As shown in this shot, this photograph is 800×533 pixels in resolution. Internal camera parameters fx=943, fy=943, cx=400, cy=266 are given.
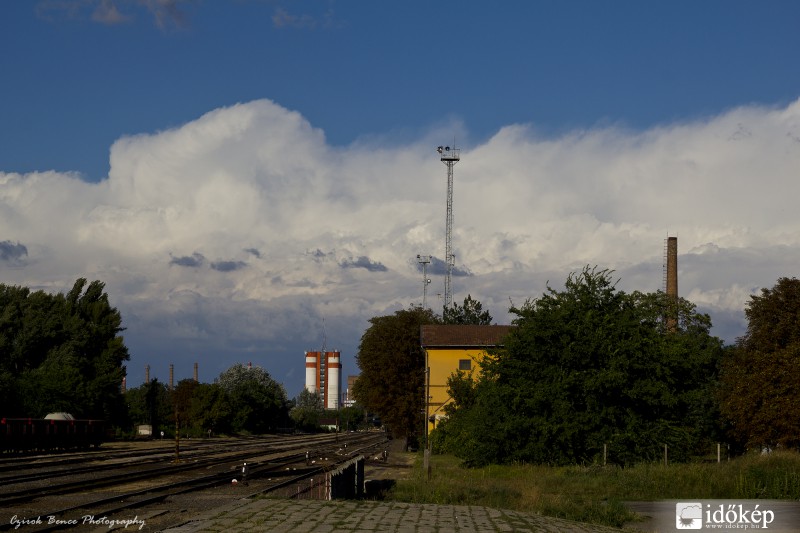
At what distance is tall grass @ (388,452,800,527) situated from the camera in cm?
2383

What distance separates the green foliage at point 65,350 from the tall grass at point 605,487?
48.0 metres

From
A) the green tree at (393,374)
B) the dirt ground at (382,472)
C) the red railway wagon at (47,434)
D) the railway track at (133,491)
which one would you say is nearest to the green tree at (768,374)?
the dirt ground at (382,472)

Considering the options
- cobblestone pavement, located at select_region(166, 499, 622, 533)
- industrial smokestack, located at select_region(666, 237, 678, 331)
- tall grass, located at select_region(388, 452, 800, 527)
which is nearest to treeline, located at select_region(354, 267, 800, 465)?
tall grass, located at select_region(388, 452, 800, 527)

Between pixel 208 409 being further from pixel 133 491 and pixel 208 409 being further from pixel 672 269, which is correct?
pixel 133 491

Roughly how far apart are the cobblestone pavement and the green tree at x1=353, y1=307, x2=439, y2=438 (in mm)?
49295

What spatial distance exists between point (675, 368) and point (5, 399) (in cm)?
5035

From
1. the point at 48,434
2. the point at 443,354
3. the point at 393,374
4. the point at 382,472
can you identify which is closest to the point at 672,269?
the point at 443,354

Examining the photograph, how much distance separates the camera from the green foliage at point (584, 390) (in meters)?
36.7

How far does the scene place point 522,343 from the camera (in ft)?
126

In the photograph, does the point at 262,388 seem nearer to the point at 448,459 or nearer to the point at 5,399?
the point at 5,399

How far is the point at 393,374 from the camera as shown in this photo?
235 ft

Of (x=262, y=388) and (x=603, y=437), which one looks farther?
(x=262, y=388)

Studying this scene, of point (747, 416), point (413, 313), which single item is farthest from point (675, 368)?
point (413, 313)

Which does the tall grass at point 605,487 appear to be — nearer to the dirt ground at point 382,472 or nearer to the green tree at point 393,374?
the dirt ground at point 382,472
